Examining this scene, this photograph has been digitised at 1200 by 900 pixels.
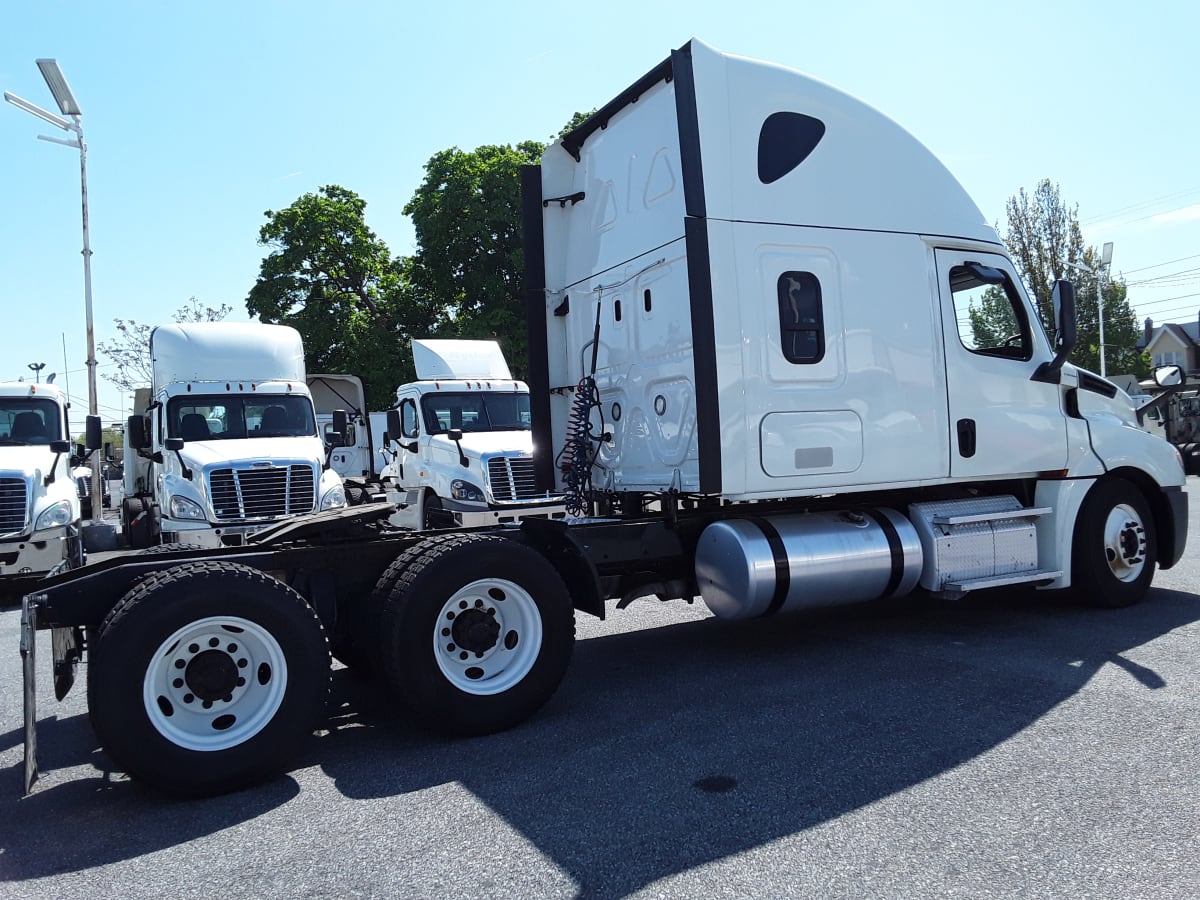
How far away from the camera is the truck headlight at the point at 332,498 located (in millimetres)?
11805

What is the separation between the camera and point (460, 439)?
43.3 ft

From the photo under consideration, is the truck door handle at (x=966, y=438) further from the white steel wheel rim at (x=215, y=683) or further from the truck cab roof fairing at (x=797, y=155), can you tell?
the white steel wheel rim at (x=215, y=683)

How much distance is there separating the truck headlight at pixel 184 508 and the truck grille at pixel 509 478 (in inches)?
148

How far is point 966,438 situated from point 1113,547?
73.6 inches

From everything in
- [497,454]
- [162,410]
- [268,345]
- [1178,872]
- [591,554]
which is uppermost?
[268,345]

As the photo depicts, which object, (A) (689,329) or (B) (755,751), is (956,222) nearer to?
(A) (689,329)

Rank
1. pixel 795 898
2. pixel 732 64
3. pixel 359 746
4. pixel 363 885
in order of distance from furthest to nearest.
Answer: pixel 732 64
pixel 359 746
pixel 363 885
pixel 795 898

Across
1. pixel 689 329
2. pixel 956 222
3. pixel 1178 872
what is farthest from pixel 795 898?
pixel 956 222

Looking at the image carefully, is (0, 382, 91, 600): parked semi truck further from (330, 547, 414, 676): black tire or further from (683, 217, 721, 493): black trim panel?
(683, 217, 721, 493): black trim panel

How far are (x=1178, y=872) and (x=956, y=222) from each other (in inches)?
196

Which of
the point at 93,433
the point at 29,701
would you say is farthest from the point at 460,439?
the point at 29,701

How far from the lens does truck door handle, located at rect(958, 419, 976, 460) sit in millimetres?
6801

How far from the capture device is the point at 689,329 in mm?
6133

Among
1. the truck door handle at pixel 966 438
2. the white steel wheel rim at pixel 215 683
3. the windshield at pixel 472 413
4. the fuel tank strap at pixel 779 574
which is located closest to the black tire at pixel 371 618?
the white steel wheel rim at pixel 215 683
